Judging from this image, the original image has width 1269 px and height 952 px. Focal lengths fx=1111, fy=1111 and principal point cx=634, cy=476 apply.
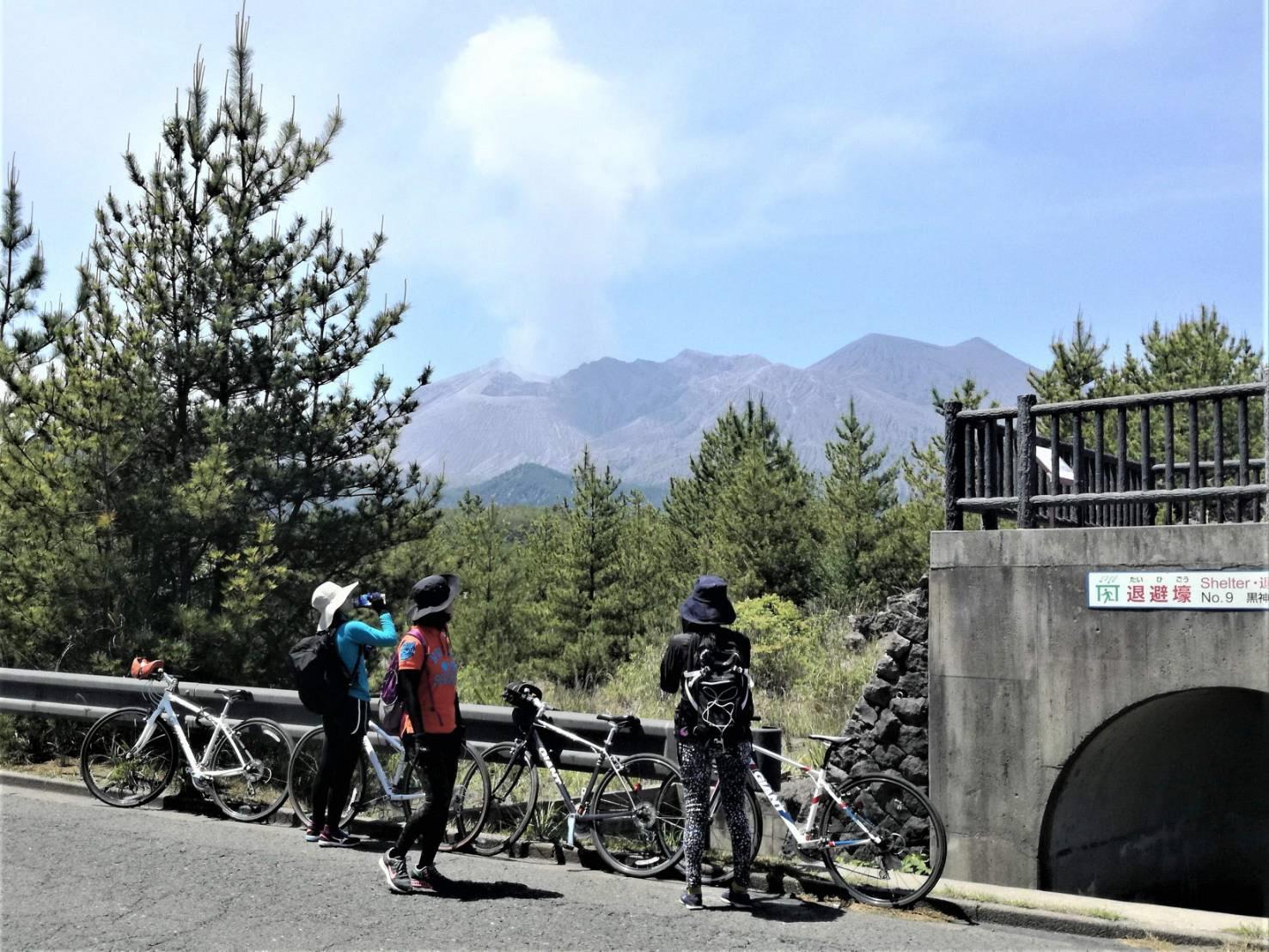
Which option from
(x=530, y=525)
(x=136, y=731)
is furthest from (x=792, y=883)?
(x=530, y=525)

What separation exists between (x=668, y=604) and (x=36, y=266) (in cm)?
2305

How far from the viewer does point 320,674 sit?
Answer: 7.92 metres

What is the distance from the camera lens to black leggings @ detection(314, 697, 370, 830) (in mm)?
7910

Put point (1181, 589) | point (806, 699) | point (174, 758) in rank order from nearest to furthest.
Answer: point (1181, 589) → point (174, 758) → point (806, 699)

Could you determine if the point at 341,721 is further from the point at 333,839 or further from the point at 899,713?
the point at 899,713

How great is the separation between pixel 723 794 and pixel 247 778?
13.6ft

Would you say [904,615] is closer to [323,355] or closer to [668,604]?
[323,355]

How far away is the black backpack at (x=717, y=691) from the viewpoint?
684cm

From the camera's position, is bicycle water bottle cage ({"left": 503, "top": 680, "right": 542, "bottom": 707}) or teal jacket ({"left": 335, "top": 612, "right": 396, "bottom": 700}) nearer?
teal jacket ({"left": 335, "top": 612, "right": 396, "bottom": 700})

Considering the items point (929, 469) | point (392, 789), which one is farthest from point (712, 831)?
point (929, 469)

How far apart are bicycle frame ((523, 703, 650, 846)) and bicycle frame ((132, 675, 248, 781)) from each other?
256cm

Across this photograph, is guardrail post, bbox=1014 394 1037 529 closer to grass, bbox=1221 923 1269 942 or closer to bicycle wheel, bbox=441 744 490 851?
grass, bbox=1221 923 1269 942

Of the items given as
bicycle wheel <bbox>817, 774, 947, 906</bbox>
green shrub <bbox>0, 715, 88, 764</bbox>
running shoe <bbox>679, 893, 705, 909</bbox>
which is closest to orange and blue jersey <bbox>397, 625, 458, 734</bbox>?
running shoe <bbox>679, 893, 705, 909</bbox>

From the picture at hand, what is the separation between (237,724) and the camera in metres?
9.06
